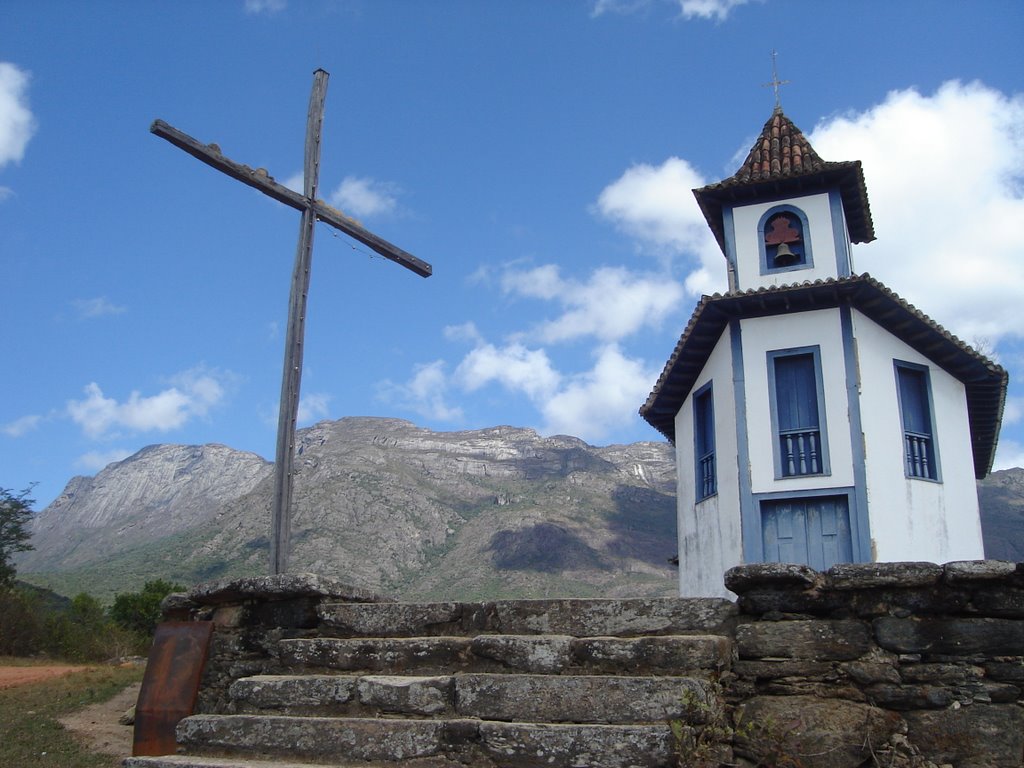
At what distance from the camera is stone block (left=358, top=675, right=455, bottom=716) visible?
4.75m

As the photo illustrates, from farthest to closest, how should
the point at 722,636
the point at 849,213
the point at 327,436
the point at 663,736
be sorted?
the point at 327,436 → the point at 849,213 → the point at 722,636 → the point at 663,736

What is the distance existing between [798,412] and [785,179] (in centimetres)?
413

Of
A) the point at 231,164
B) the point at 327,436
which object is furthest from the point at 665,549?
the point at 231,164

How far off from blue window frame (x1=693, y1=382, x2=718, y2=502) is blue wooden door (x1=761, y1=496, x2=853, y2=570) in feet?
4.37

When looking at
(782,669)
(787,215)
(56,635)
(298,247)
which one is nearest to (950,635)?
(782,669)

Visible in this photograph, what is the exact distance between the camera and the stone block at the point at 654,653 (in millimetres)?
4578

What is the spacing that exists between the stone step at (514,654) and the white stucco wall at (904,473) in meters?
9.01

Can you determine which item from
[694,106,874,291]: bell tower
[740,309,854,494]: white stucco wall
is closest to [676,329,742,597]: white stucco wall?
[740,309,854,494]: white stucco wall

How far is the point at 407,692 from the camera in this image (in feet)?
15.7

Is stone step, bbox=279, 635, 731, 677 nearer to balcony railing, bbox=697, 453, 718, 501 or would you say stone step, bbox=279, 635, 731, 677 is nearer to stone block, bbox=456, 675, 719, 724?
stone block, bbox=456, 675, 719, 724

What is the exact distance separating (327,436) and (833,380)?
108m

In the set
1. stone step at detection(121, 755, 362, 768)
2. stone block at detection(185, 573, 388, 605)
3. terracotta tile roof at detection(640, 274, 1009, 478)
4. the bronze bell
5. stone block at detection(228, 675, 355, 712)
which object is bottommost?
stone step at detection(121, 755, 362, 768)

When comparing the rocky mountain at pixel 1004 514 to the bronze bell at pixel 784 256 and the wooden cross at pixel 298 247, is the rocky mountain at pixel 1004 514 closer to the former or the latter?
the bronze bell at pixel 784 256

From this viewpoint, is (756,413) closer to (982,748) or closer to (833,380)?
(833,380)
